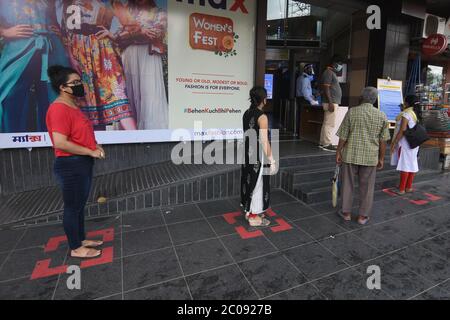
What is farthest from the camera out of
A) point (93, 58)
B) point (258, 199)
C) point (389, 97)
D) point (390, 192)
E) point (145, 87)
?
point (389, 97)

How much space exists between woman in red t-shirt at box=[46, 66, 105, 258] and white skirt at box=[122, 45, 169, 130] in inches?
76.6

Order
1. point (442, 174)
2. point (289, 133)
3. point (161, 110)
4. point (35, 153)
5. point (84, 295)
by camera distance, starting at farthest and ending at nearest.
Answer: point (289, 133) → point (442, 174) → point (161, 110) → point (35, 153) → point (84, 295)

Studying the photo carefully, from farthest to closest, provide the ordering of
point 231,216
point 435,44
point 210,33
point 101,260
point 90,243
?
point 435,44
point 210,33
point 231,216
point 90,243
point 101,260

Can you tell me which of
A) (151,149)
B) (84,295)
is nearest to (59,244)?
(84,295)

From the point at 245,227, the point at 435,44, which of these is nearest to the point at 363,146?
the point at 245,227

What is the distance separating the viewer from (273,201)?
3951 millimetres

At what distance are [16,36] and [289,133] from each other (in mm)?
5733

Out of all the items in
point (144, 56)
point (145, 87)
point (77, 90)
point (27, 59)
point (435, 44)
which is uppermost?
point (435, 44)

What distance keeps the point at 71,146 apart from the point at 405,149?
4464mm

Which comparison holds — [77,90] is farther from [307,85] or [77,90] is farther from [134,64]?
[307,85]

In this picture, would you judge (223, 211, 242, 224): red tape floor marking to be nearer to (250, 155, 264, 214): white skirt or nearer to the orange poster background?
(250, 155, 264, 214): white skirt

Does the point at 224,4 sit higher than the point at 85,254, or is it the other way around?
the point at 224,4

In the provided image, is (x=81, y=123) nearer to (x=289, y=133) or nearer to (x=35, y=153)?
(x=35, y=153)

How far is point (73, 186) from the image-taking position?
7.66 ft
